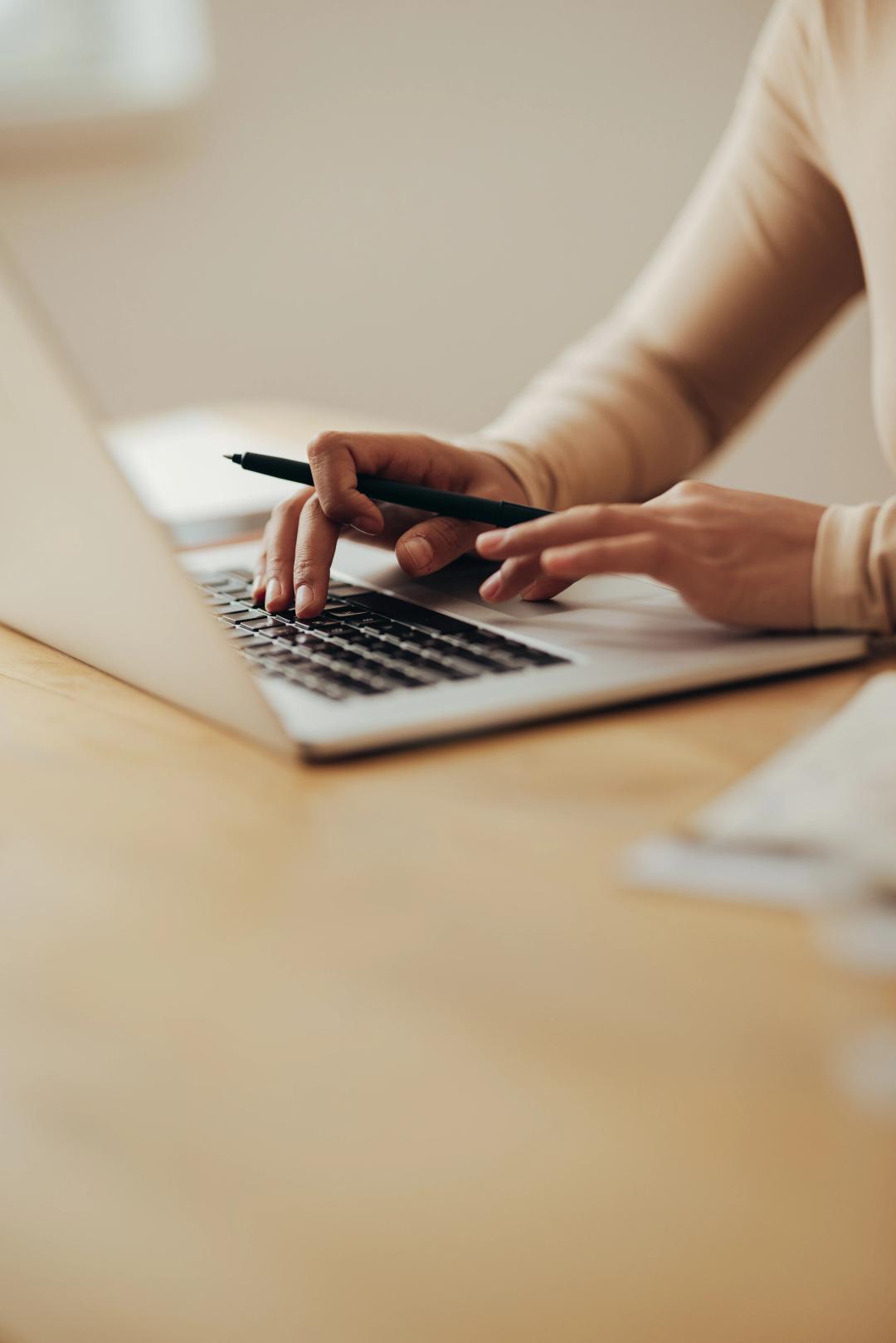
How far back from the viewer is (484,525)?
0.71 meters

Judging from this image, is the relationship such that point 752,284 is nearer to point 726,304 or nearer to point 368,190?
point 726,304

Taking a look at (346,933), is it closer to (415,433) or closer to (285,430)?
(415,433)

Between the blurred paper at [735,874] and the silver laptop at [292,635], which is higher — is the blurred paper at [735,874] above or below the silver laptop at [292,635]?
below

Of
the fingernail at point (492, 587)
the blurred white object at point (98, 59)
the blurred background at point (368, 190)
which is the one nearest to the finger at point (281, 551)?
the fingernail at point (492, 587)

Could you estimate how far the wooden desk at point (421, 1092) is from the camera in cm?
26

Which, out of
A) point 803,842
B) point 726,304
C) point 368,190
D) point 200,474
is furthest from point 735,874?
point 368,190

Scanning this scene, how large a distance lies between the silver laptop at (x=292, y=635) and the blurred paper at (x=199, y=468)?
19 centimetres

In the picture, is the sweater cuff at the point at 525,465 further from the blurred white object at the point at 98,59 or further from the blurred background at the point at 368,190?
the blurred white object at the point at 98,59

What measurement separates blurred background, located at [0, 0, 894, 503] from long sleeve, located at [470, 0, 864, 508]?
1527mm

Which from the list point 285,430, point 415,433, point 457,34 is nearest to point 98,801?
point 415,433

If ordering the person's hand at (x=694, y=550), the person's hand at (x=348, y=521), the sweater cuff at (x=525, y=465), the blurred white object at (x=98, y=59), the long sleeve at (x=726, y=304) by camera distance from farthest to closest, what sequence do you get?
1. the blurred white object at (x=98, y=59)
2. the long sleeve at (x=726, y=304)
3. the sweater cuff at (x=525, y=465)
4. the person's hand at (x=348, y=521)
5. the person's hand at (x=694, y=550)

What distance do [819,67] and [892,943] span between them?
79 cm

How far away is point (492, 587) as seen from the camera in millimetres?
639

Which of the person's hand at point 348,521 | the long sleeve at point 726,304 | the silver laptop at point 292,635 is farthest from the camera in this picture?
the long sleeve at point 726,304
